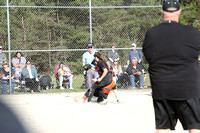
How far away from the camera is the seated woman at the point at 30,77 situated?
14.3 meters

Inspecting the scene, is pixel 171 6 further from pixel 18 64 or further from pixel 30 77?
pixel 18 64

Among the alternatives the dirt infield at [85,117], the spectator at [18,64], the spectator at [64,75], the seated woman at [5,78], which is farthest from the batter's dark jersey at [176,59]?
Result: the spectator at [64,75]

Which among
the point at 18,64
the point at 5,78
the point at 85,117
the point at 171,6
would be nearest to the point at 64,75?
the point at 18,64

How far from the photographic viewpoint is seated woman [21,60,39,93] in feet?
47.0

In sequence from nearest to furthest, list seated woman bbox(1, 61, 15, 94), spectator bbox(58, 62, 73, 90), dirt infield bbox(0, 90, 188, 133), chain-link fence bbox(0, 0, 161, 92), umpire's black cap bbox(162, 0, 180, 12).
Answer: umpire's black cap bbox(162, 0, 180, 12) < dirt infield bbox(0, 90, 188, 133) < seated woman bbox(1, 61, 15, 94) < spectator bbox(58, 62, 73, 90) < chain-link fence bbox(0, 0, 161, 92)

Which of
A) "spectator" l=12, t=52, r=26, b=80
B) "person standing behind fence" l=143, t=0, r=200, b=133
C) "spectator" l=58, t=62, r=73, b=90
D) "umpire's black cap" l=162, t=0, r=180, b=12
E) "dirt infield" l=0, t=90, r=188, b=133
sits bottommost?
"dirt infield" l=0, t=90, r=188, b=133

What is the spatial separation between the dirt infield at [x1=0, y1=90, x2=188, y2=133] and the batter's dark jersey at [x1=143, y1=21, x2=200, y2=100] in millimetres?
2854

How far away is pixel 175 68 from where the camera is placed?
12.1 feet

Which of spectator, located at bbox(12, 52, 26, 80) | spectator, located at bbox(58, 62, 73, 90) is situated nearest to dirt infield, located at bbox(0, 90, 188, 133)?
spectator, located at bbox(12, 52, 26, 80)

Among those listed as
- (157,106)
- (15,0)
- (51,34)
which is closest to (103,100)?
(157,106)

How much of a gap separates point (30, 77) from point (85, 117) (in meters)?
6.81

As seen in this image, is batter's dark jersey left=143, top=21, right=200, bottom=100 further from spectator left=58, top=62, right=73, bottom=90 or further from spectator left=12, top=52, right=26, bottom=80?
spectator left=58, top=62, right=73, bottom=90

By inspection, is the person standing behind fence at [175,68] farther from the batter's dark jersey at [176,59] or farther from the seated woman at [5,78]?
the seated woman at [5,78]

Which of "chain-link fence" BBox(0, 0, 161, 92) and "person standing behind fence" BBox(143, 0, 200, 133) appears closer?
"person standing behind fence" BBox(143, 0, 200, 133)
